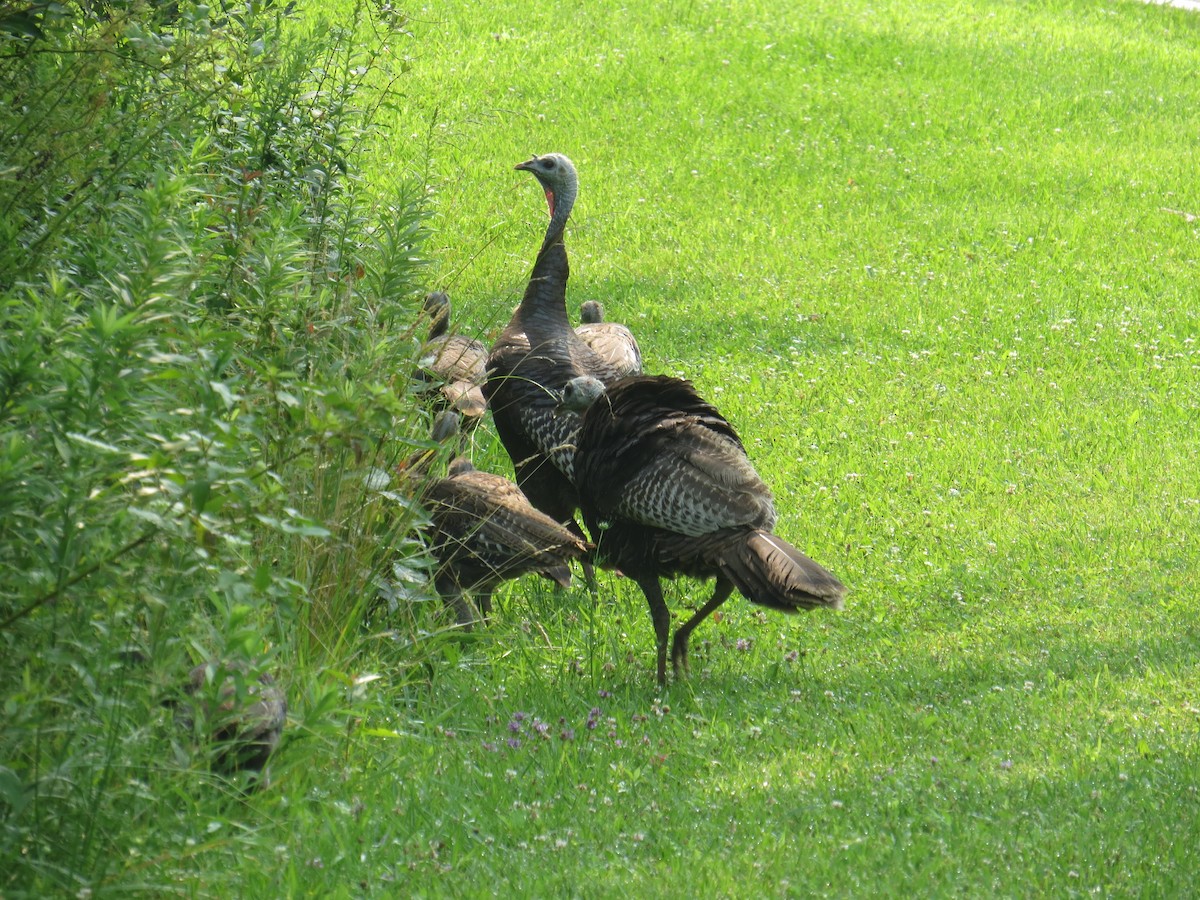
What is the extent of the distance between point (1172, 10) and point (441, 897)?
70.7 feet

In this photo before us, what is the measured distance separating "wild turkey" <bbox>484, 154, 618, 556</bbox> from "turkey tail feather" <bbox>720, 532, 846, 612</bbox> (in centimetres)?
132

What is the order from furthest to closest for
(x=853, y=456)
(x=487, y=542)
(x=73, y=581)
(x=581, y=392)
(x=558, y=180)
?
(x=853, y=456)
(x=558, y=180)
(x=581, y=392)
(x=487, y=542)
(x=73, y=581)

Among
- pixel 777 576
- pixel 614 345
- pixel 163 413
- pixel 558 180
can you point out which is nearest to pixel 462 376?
pixel 614 345

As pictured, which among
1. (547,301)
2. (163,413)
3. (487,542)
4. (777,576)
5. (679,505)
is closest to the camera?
(163,413)

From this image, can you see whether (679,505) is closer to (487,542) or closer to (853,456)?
(487,542)

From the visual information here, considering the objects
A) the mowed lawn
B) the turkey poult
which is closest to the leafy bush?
the mowed lawn

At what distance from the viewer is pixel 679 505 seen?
21.9 feet

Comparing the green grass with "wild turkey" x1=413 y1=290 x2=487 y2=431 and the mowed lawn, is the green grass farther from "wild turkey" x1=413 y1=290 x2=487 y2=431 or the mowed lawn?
"wild turkey" x1=413 y1=290 x2=487 y2=431

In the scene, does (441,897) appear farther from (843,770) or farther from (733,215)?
(733,215)

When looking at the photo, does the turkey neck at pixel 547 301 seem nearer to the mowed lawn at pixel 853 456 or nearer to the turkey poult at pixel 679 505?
the mowed lawn at pixel 853 456

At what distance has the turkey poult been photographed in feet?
21.0

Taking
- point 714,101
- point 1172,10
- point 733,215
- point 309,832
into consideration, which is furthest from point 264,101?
point 1172,10

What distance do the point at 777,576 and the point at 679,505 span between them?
60 cm

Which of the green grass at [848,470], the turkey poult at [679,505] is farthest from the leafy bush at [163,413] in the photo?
the turkey poult at [679,505]
